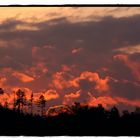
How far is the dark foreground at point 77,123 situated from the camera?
2506mm

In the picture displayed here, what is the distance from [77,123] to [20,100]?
0.42 meters

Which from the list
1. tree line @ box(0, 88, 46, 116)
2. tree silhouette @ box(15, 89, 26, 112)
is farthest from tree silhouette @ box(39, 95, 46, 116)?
tree silhouette @ box(15, 89, 26, 112)

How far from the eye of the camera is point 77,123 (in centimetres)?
254

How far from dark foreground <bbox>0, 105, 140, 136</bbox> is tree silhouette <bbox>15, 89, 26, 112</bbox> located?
1.8 inches

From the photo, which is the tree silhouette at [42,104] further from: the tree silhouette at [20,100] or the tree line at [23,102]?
the tree silhouette at [20,100]

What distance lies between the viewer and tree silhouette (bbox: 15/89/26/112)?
252cm

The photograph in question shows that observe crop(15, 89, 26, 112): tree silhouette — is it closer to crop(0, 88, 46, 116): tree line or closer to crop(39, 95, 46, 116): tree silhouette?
crop(0, 88, 46, 116): tree line

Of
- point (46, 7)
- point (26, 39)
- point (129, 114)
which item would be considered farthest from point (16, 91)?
point (129, 114)

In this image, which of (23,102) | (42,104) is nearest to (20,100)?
(23,102)

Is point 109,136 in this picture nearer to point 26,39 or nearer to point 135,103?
point 135,103

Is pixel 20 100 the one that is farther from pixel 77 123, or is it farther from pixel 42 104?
pixel 77 123

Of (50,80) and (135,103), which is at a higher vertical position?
(50,80)

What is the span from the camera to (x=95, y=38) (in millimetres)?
2572

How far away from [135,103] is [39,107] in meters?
0.66
